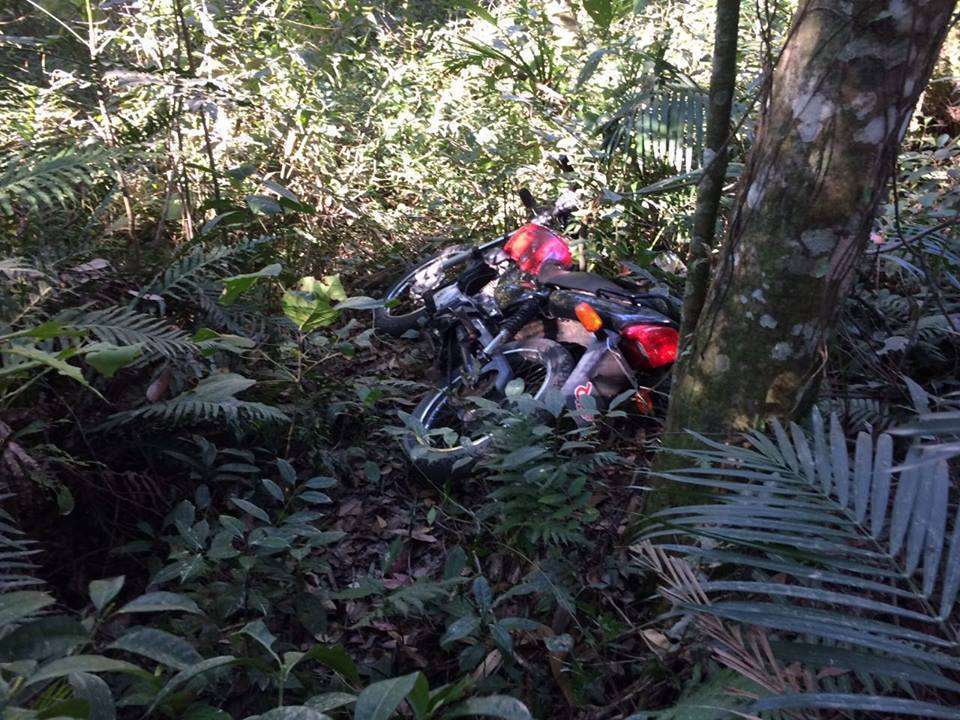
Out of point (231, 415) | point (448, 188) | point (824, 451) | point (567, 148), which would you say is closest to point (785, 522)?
point (824, 451)

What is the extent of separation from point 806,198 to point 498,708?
1.35 metres

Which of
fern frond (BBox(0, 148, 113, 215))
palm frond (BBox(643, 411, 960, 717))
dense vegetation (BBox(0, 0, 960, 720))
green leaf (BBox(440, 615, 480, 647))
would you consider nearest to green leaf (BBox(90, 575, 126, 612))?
dense vegetation (BBox(0, 0, 960, 720))

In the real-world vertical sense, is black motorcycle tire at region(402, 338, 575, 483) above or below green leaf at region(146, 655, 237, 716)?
below

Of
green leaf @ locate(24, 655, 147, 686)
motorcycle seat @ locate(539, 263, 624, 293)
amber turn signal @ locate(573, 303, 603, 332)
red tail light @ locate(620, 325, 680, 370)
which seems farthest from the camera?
motorcycle seat @ locate(539, 263, 624, 293)

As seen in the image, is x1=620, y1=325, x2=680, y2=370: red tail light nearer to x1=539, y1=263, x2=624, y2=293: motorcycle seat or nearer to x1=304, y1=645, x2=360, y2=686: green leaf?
x1=539, y1=263, x2=624, y2=293: motorcycle seat

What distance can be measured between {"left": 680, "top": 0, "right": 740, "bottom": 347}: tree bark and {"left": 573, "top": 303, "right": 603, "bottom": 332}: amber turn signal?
79cm

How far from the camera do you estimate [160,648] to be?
1.64m

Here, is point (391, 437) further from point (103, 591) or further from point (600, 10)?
point (600, 10)

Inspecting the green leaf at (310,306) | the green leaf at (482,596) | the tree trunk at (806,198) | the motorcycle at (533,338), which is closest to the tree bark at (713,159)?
the tree trunk at (806,198)

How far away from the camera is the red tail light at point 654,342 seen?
10.5 ft

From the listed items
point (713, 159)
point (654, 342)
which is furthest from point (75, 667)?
point (654, 342)

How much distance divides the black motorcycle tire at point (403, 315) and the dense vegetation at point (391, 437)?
0.14 m

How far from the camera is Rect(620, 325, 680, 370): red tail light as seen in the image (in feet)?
10.5

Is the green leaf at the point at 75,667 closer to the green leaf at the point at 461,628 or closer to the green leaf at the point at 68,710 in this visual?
the green leaf at the point at 68,710
